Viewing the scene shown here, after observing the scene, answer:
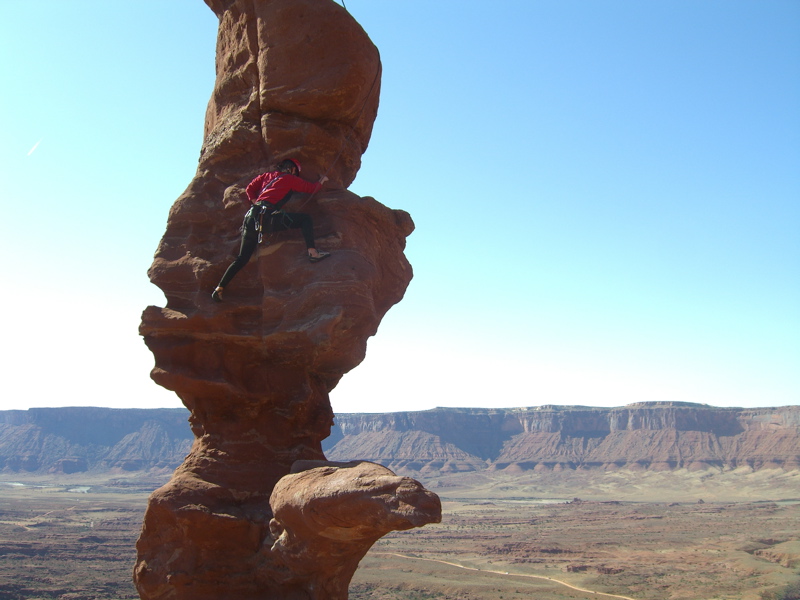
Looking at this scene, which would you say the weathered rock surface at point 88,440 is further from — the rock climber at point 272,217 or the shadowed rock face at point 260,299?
the rock climber at point 272,217

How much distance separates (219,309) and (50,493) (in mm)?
125280

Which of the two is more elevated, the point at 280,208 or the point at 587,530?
the point at 280,208

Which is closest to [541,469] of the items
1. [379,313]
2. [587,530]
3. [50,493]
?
[587,530]

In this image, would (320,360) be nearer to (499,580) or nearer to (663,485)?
(499,580)

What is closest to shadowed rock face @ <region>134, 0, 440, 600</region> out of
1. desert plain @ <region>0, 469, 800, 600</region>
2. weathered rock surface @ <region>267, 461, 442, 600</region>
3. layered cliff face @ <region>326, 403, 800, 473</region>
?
weathered rock surface @ <region>267, 461, 442, 600</region>

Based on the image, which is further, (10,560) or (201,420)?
(10,560)

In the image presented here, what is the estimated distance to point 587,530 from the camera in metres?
76.4

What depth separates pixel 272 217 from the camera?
29.7 feet

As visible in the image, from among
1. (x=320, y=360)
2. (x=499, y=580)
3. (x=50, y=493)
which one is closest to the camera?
(x=320, y=360)

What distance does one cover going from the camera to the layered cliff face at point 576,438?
13350 cm

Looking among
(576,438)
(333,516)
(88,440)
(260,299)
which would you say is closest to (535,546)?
(260,299)

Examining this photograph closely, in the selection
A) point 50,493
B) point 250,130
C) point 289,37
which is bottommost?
point 50,493

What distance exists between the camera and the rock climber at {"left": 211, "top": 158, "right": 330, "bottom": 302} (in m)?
9.02

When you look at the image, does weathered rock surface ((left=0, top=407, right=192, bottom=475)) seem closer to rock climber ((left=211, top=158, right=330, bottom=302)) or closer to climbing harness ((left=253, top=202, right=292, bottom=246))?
rock climber ((left=211, top=158, right=330, bottom=302))
